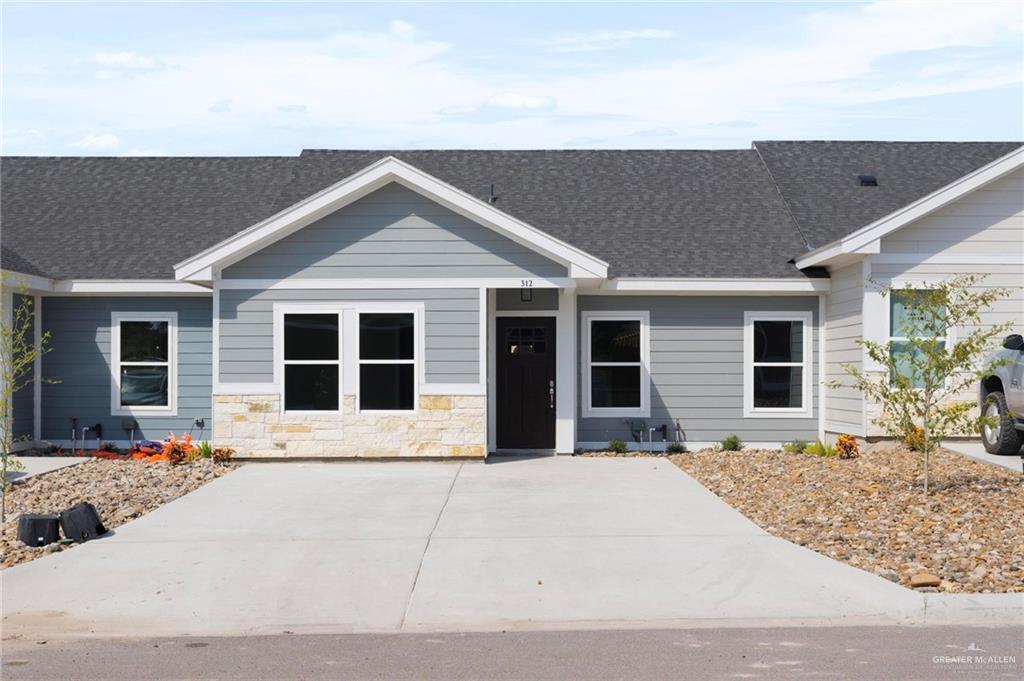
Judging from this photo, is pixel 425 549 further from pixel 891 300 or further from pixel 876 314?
pixel 891 300

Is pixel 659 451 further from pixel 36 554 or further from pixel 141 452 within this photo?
pixel 36 554

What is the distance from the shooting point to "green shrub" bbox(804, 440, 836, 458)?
17.6 m

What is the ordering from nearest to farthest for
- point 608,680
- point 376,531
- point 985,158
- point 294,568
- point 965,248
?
point 608,680 → point 294,568 → point 376,531 → point 965,248 → point 985,158

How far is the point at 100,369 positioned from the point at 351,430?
5.37m

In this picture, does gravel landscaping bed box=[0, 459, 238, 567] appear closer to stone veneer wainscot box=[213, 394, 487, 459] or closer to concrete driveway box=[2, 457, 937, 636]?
concrete driveway box=[2, 457, 937, 636]

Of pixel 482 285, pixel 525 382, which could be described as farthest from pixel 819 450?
pixel 482 285

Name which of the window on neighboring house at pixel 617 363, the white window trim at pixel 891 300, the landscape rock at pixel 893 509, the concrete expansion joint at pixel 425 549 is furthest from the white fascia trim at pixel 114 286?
the white window trim at pixel 891 300

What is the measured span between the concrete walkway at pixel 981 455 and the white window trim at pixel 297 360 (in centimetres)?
934

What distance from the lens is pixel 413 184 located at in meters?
16.8

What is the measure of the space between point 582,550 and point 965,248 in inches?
400

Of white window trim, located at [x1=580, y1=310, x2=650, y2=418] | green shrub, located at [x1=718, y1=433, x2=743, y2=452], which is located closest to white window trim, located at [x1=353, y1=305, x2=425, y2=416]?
white window trim, located at [x1=580, y1=310, x2=650, y2=418]

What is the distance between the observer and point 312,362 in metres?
17.1

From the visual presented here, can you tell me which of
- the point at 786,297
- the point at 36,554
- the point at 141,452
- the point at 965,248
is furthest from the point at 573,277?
the point at 36,554

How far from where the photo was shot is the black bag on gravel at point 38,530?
10.7m
